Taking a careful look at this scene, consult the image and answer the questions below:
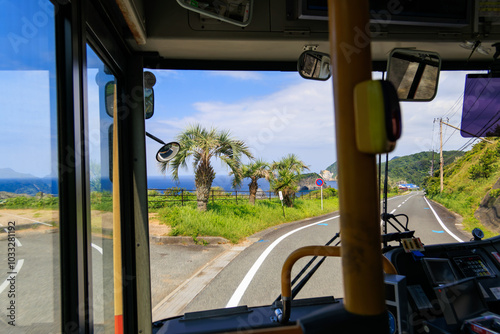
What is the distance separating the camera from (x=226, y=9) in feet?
4.81

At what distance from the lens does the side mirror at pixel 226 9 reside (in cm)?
141

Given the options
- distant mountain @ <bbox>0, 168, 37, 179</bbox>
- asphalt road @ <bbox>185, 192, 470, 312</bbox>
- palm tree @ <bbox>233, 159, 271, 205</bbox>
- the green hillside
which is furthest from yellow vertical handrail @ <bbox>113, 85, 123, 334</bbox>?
palm tree @ <bbox>233, 159, 271, 205</bbox>

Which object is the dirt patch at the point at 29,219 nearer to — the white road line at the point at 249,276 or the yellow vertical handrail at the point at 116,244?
the yellow vertical handrail at the point at 116,244

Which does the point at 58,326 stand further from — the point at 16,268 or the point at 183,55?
the point at 183,55

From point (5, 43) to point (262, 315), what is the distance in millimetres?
1708

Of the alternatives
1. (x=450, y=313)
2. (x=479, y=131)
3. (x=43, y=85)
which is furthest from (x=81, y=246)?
(x=479, y=131)

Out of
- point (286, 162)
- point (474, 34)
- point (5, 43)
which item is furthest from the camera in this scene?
point (286, 162)

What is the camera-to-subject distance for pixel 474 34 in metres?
1.86

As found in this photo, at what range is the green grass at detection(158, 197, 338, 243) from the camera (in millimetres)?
6234

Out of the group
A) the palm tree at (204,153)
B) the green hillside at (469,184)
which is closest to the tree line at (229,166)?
the palm tree at (204,153)

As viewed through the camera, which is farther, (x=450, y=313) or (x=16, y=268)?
(x=450, y=313)

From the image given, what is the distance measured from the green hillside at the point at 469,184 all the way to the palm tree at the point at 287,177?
132 inches

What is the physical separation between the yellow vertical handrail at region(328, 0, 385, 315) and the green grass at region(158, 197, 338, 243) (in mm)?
5335

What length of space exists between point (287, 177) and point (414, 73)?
4924 millimetres
